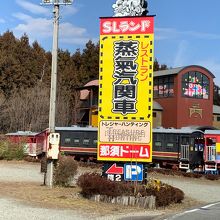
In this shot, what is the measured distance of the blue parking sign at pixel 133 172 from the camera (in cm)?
1371

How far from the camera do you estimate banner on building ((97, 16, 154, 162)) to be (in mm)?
13797

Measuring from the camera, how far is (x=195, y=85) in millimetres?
53469

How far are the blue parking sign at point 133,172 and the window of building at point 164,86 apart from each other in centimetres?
3943

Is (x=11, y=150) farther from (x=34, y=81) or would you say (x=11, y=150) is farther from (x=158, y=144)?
(x=34, y=81)

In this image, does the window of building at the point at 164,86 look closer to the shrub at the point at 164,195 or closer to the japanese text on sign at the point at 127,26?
the japanese text on sign at the point at 127,26

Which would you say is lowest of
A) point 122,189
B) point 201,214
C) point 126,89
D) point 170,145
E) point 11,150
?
point 201,214

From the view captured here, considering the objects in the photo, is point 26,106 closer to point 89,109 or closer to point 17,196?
point 89,109

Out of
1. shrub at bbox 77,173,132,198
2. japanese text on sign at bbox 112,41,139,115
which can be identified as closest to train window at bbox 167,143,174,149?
japanese text on sign at bbox 112,41,139,115

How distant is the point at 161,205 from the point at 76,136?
23.4 m

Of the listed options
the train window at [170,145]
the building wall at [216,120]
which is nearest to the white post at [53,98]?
the train window at [170,145]

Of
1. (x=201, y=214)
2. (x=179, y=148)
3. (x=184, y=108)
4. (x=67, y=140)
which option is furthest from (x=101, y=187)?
(x=184, y=108)

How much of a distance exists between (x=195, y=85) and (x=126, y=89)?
4072cm

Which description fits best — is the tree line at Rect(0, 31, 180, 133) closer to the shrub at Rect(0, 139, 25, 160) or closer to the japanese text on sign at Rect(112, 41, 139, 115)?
the shrub at Rect(0, 139, 25, 160)

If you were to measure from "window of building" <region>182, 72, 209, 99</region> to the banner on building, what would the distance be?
1531 inches
